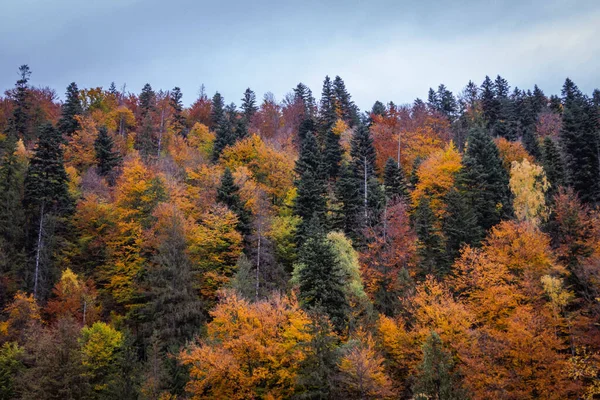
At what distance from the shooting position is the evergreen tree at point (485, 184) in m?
44.1

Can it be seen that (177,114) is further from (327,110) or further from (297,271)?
(297,271)

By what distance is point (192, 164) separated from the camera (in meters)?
56.5

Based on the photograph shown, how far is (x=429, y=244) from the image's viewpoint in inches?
1577

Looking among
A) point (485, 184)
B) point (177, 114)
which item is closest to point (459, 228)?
point (485, 184)

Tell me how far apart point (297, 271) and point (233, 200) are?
11300mm

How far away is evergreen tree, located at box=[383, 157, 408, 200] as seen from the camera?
50344 millimetres

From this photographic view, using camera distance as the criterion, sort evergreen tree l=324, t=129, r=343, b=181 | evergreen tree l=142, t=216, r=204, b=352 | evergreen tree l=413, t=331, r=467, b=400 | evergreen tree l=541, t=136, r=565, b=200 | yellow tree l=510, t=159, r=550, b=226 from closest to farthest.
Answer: evergreen tree l=413, t=331, r=467, b=400 → evergreen tree l=142, t=216, r=204, b=352 → yellow tree l=510, t=159, r=550, b=226 → evergreen tree l=541, t=136, r=565, b=200 → evergreen tree l=324, t=129, r=343, b=181

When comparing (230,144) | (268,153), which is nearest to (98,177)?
(230,144)

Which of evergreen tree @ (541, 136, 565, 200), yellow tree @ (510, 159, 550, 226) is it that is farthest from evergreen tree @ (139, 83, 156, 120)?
evergreen tree @ (541, 136, 565, 200)

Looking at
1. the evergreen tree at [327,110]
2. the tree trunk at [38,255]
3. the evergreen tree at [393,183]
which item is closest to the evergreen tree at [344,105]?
the evergreen tree at [327,110]

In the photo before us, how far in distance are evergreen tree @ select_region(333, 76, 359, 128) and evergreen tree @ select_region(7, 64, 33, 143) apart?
51.1 metres

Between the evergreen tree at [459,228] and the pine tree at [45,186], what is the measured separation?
38333 millimetres

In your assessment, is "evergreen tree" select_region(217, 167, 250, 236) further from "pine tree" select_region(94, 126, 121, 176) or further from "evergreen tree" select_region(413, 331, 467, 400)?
"pine tree" select_region(94, 126, 121, 176)

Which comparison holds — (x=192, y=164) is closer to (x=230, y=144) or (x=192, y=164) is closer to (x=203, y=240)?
(x=230, y=144)
